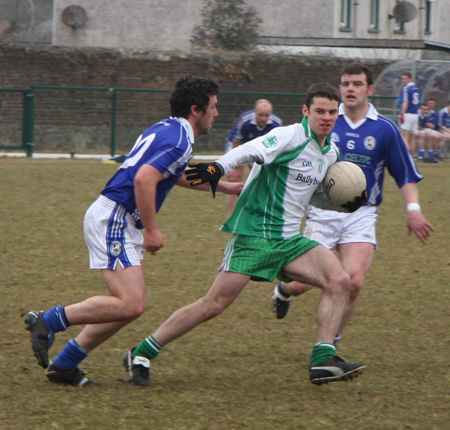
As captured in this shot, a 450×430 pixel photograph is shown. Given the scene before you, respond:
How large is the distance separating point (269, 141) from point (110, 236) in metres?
1.08

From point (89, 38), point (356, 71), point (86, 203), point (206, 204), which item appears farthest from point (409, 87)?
point (356, 71)

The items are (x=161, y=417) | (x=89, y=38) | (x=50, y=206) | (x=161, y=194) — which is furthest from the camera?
(x=89, y=38)

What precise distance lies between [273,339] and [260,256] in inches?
54.4

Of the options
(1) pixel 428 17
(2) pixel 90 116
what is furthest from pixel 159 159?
(1) pixel 428 17

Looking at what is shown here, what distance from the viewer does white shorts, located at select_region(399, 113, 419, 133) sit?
21031 millimetres

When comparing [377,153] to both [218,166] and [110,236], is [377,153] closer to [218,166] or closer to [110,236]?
[218,166]

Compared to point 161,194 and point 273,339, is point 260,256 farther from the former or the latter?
point 273,339

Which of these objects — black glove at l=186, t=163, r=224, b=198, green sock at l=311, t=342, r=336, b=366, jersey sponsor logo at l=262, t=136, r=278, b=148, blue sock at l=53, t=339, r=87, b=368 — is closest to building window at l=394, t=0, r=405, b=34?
jersey sponsor logo at l=262, t=136, r=278, b=148

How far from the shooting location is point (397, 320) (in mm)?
7023

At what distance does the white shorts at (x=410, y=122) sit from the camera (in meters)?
21.0

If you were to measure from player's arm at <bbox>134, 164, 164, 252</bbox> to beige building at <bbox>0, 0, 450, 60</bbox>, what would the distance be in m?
22.6

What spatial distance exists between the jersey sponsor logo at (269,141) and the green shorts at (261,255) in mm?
565

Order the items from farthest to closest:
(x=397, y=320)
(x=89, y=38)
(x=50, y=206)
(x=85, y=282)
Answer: (x=89, y=38)
(x=50, y=206)
(x=85, y=282)
(x=397, y=320)

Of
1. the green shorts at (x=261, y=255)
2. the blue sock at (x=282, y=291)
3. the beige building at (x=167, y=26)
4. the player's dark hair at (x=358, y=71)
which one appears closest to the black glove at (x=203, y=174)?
the green shorts at (x=261, y=255)
